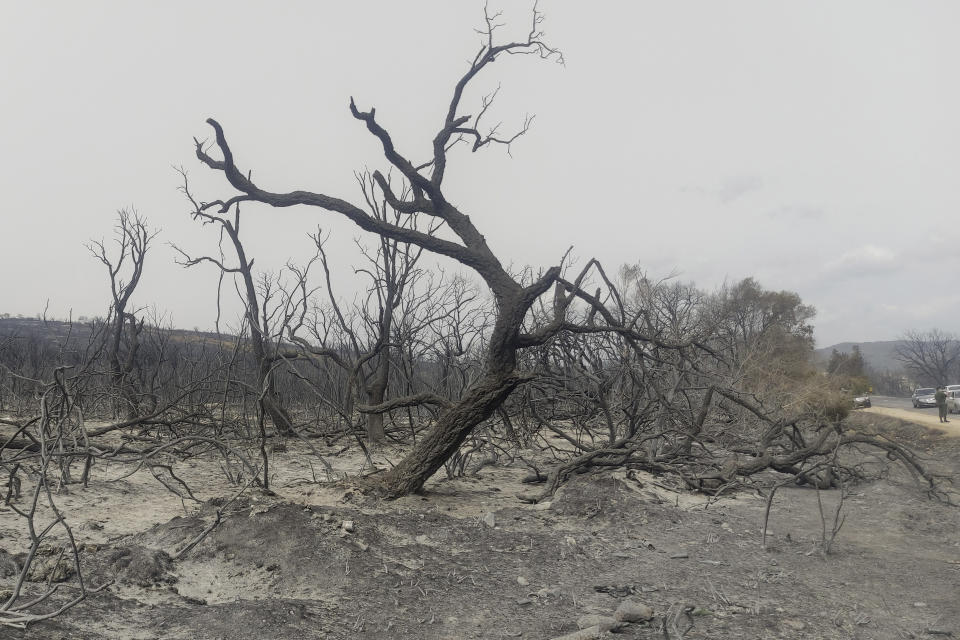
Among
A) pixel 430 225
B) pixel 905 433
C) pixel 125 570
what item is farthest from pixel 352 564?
pixel 905 433

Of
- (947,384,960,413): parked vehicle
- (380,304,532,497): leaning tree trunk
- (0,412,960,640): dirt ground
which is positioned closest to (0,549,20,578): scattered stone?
(0,412,960,640): dirt ground

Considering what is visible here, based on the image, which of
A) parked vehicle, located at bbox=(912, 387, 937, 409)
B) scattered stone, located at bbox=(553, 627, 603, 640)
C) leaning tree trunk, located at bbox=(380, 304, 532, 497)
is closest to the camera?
scattered stone, located at bbox=(553, 627, 603, 640)

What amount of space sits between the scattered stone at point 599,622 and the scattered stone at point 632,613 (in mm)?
48

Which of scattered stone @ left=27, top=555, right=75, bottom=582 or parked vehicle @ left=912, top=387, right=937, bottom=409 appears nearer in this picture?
scattered stone @ left=27, top=555, right=75, bottom=582

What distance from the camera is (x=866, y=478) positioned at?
8328mm

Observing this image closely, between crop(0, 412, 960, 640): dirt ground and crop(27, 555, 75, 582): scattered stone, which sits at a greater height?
crop(27, 555, 75, 582): scattered stone

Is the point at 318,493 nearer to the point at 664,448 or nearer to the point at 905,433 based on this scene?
the point at 664,448

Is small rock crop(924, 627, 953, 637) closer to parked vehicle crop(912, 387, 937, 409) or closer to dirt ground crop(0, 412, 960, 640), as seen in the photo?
dirt ground crop(0, 412, 960, 640)

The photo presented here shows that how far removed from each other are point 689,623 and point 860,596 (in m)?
1.45

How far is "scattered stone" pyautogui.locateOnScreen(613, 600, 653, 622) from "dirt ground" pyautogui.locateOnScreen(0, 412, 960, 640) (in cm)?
5

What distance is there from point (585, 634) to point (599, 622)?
27cm

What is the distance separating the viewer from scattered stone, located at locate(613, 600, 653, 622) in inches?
Answer: 145

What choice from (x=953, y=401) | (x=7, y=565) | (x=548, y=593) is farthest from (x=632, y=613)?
(x=953, y=401)

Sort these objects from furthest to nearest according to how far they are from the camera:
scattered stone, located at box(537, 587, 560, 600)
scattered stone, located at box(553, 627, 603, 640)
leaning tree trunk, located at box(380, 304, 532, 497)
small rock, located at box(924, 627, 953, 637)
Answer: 1. leaning tree trunk, located at box(380, 304, 532, 497)
2. scattered stone, located at box(537, 587, 560, 600)
3. small rock, located at box(924, 627, 953, 637)
4. scattered stone, located at box(553, 627, 603, 640)
